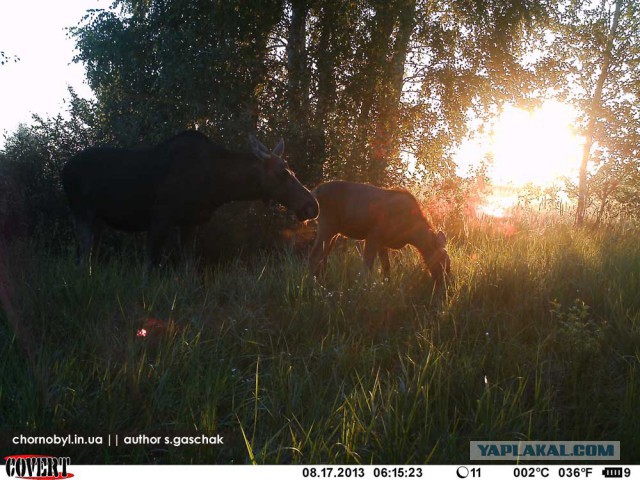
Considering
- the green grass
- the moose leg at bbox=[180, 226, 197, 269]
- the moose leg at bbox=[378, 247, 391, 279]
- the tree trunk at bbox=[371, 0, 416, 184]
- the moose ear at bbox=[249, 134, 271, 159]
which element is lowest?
the green grass

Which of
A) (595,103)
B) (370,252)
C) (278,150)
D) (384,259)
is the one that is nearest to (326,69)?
(278,150)

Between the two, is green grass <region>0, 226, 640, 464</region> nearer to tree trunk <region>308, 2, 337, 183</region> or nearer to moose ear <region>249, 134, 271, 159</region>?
moose ear <region>249, 134, 271, 159</region>

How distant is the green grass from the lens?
11.1ft

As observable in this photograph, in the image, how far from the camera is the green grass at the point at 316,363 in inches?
133

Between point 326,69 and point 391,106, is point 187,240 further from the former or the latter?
point 391,106

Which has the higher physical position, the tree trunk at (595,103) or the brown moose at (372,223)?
the tree trunk at (595,103)

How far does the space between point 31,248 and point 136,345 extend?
379 centimetres

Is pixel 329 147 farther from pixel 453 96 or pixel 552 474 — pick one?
pixel 552 474

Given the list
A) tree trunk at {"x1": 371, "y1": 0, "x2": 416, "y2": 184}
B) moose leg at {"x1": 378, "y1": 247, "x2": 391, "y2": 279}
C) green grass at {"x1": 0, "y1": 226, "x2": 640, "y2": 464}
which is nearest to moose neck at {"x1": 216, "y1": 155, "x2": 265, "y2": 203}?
green grass at {"x1": 0, "y1": 226, "x2": 640, "y2": 464}

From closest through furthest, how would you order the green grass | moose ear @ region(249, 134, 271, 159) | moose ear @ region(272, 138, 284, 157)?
the green grass, moose ear @ region(249, 134, 271, 159), moose ear @ region(272, 138, 284, 157)

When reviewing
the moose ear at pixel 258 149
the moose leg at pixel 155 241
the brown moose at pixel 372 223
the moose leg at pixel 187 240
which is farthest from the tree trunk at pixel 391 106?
the moose leg at pixel 155 241

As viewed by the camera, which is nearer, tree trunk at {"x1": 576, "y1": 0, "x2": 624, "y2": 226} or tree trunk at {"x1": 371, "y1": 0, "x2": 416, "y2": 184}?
tree trunk at {"x1": 371, "y1": 0, "x2": 416, "y2": 184}

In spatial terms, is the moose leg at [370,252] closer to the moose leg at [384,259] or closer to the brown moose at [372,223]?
the brown moose at [372,223]

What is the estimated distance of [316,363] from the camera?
4.50m
